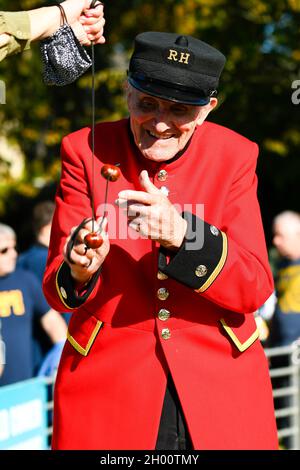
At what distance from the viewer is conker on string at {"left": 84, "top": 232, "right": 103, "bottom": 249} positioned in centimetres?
299

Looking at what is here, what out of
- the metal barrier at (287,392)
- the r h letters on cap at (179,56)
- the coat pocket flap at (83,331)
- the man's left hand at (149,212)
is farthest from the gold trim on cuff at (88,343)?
the metal barrier at (287,392)

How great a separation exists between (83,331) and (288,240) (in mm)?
5402

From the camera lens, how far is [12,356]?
7105 mm

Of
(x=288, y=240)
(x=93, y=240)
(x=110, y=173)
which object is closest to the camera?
(x=93, y=240)

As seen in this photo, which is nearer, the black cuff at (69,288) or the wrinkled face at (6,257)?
the black cuff at (69,288)

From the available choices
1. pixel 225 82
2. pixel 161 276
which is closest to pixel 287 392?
pixel 225 82

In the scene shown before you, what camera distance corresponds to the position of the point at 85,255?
10.0 ft

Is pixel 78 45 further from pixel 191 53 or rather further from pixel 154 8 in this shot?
pixel 154 8

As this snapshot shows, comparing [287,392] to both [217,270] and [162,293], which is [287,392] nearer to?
[162,293]

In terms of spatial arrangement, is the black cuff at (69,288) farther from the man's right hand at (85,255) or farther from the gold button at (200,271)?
the gold button at (200,271)

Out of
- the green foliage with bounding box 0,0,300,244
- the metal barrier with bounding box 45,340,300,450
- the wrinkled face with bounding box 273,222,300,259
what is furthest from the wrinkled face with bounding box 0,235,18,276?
the green foliage with bounding box 0,0,300,244

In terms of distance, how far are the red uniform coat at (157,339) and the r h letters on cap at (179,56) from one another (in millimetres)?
380

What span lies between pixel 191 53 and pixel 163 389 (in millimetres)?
1155

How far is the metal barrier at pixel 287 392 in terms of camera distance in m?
8.03
